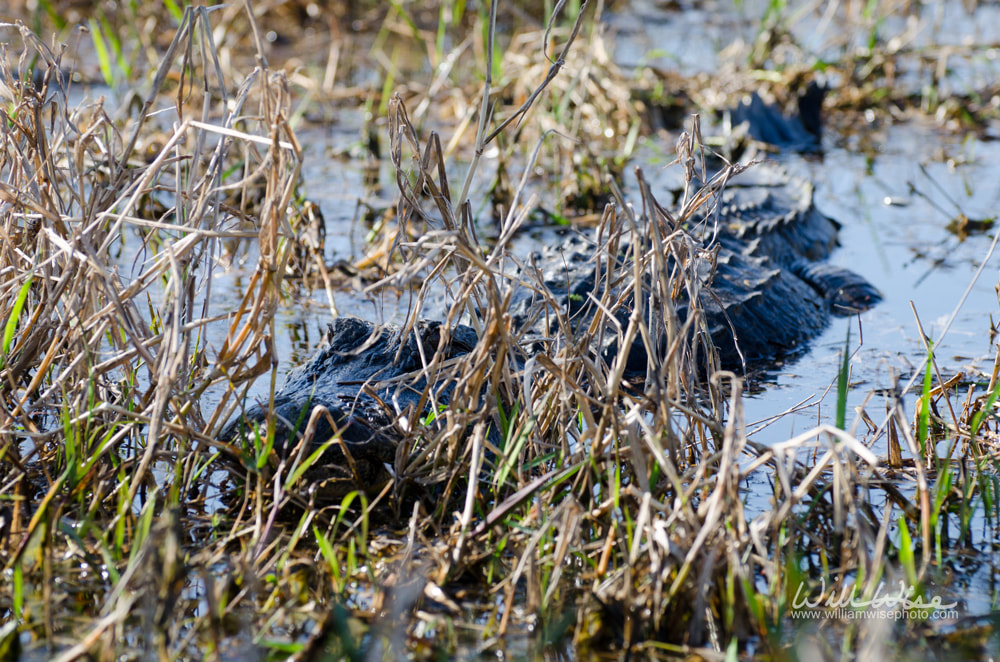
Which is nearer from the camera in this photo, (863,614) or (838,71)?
(863,614)

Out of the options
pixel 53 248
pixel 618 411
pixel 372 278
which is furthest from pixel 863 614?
pixel 372 278

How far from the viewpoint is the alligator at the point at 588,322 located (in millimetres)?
2160

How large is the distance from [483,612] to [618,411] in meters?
0.47

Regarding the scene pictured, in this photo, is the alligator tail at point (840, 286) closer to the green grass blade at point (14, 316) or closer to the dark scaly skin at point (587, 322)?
the dark scaly skin at point (587, 322)

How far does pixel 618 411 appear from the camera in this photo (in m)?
2.02

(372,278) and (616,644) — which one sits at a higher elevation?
(372,278)

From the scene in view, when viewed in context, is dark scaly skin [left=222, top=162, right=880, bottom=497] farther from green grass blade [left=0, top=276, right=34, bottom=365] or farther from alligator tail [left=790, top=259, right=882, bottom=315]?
green grass blade [left=0, top=276, right=34, bottom=365]

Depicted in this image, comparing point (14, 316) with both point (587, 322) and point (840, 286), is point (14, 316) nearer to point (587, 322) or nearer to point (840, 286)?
point (587, 322)

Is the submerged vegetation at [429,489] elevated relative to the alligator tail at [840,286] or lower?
lower

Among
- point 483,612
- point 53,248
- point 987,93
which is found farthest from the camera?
point 987,93

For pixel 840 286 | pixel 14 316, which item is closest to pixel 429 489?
pixel 14 316

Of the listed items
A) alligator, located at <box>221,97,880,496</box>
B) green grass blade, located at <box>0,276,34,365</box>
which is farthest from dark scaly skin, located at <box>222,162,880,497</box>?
green grass blade, located at <box>0,276,34,365</box>

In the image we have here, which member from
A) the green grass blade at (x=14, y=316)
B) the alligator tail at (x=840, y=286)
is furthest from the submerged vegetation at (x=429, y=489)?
the alligator tail at (x=840, y=286)

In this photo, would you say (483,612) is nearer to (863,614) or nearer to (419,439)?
(419,439)
